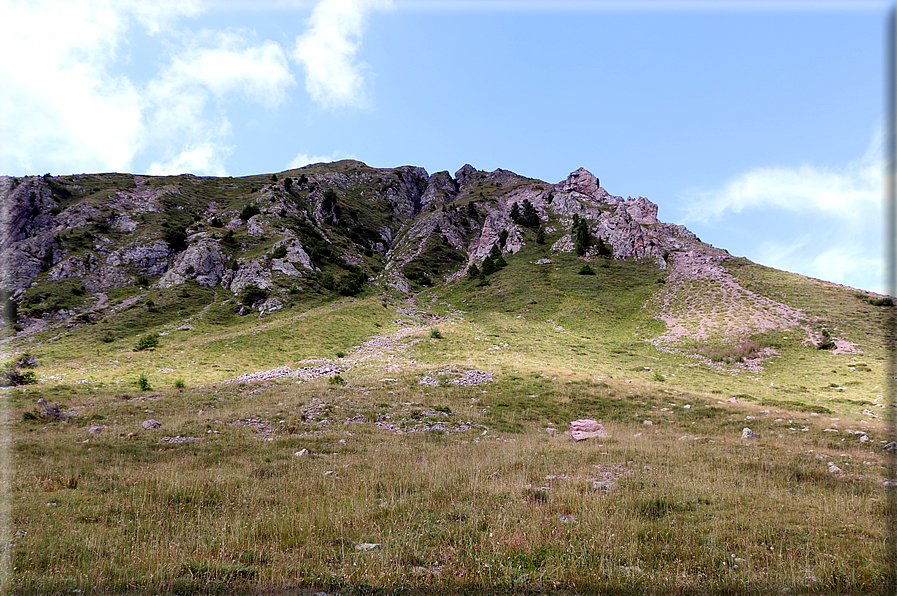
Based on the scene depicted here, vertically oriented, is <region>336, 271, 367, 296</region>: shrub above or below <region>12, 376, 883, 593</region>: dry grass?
above

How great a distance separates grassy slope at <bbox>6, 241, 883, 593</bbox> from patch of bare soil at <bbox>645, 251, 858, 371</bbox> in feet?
38.1

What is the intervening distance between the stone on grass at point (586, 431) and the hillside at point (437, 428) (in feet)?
2.96

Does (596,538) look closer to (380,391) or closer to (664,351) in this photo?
(380,391)

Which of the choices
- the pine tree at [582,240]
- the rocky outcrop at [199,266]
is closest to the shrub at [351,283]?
the rocky outcrop at [199,266]

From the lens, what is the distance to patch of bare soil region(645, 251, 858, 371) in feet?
127

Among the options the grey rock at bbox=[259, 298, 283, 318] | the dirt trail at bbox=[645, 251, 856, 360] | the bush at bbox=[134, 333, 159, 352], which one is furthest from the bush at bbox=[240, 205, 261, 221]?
the dirt trail at bbox=[645, 251, 856, 360]

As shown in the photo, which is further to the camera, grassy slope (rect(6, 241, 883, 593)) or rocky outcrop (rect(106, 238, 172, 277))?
rocky outcrop (rect(106, 238, 172, 277))

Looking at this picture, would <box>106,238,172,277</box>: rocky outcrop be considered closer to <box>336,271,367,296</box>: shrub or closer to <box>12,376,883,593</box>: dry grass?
<box>336,271,367,296</box>: shrub

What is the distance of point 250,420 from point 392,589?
1439cm

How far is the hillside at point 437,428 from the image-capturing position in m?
5.41

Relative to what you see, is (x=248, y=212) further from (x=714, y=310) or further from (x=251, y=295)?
(x=714, y=310)

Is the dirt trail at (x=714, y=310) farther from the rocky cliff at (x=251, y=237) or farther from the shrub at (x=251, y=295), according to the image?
the shrub at (x=251, y=295)

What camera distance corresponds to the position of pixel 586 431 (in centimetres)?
1532

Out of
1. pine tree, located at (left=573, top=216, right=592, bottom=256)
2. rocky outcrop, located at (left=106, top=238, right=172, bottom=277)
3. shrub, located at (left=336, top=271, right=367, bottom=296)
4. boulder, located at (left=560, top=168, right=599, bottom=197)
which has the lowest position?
shrub, located at (left=336, top=271, right=367, bottom=296)
